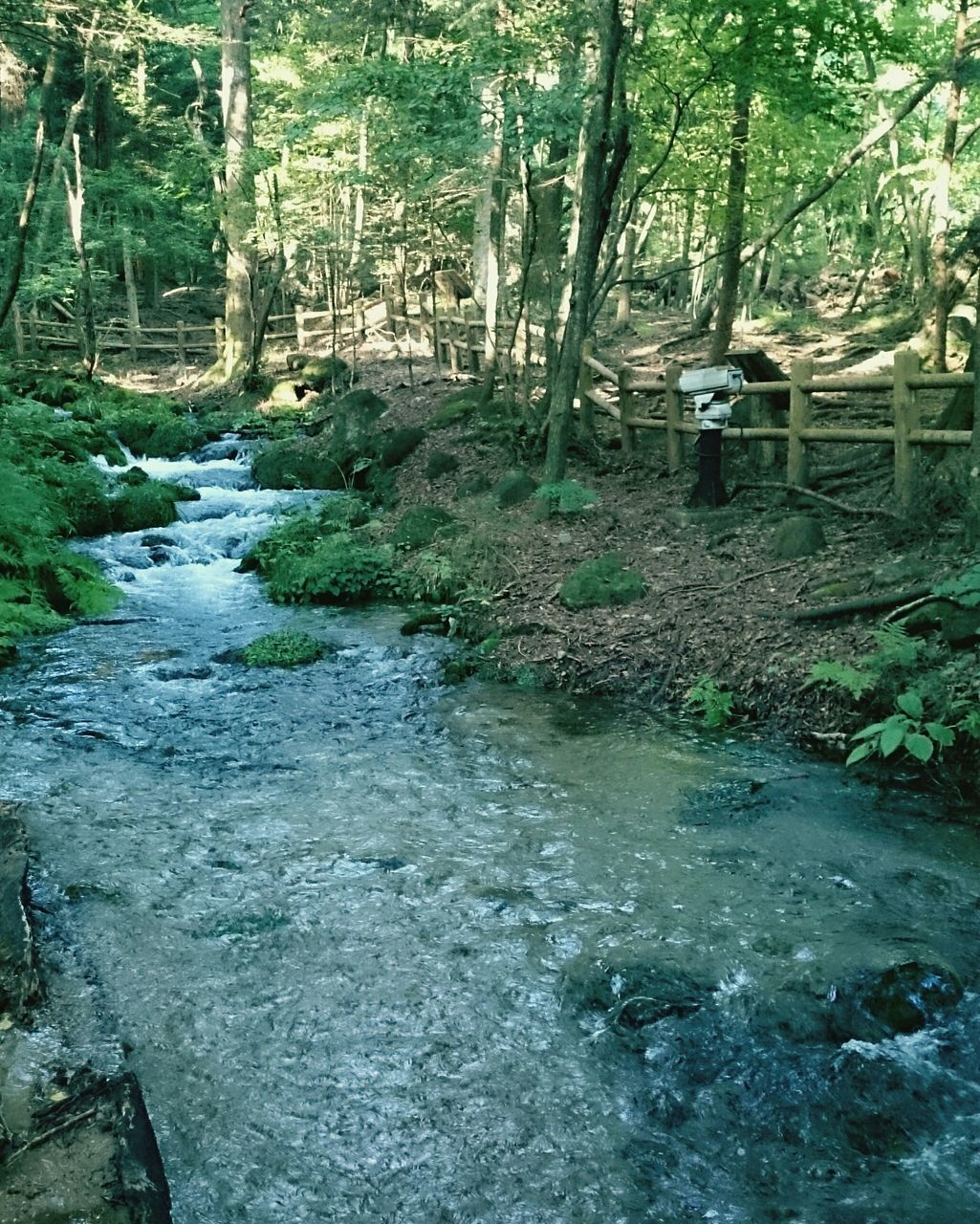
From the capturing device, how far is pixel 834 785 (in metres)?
6.34

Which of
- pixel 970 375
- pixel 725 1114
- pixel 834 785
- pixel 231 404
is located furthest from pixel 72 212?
pixel 725 1114

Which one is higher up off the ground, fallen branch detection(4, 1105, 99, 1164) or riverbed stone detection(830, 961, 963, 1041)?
fallen branch detection(4, 1105, 99, 1164)

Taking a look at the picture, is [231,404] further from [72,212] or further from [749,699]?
[749,699]

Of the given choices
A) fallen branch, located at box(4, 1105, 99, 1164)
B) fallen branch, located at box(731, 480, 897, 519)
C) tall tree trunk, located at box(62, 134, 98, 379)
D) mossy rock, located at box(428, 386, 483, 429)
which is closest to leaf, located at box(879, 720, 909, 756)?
fallen branch, located at box(731, 480, 897, 519)

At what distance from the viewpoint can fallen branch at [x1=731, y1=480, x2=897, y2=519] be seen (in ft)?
29.2

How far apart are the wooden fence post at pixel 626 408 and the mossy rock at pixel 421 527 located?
2.57 m

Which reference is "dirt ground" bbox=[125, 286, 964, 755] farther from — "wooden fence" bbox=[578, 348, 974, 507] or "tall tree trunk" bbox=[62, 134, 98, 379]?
"tall tree trunk" bbox=[62, 134, 98, 379]

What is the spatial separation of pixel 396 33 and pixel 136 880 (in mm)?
23195

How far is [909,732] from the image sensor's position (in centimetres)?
606

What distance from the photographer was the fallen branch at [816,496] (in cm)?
891

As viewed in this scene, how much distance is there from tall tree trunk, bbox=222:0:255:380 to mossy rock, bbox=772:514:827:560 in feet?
55.9

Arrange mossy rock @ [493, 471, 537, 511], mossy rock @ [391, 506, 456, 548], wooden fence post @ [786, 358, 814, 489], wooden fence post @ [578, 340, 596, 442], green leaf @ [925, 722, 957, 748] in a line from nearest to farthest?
green leaf @ [925, 722, 957, 748] → wooden fence post @ [786, 358, 814, 489] → mossy rock @ [391, 506, 456, 548] → mossy rock @ [493, 471, 537, 511] → wooden fence post @ [578, 340, 596, 442]

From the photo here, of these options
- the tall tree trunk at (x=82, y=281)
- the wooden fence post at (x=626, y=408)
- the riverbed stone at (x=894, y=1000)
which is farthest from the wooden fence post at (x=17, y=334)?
the riverbed stone at (x=894, y=1000)

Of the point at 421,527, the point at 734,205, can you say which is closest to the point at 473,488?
the point at 421,527
